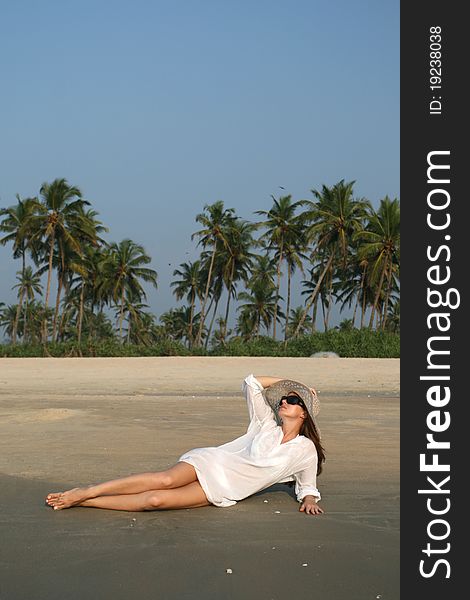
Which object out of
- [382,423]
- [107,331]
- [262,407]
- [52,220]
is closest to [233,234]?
[52,220]

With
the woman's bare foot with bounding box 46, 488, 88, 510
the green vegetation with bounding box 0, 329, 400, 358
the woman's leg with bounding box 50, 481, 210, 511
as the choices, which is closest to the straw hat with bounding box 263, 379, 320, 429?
the woman's leg with bounding box 50, 481, 210, 511

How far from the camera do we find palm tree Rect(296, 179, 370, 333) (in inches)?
2218

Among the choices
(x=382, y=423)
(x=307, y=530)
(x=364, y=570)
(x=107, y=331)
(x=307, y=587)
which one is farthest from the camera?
(x=107, y=331)

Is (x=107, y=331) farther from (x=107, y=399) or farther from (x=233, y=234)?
(x=107, y=399)

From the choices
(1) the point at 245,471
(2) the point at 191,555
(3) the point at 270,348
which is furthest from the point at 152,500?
(3) the point at 270,348

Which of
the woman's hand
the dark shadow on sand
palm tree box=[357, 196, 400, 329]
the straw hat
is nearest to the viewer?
the dark shadow on sand

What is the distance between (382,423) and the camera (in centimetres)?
1138

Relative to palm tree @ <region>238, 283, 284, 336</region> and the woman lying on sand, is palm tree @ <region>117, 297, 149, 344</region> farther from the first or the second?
the woman lying on sand

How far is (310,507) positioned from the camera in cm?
580

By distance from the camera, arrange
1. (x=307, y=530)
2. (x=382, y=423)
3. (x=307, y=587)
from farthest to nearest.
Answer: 1. (x=382, y=423)
2. (x=307, y=530)
3. (x=307, y=587)

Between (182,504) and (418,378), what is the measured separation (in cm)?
197

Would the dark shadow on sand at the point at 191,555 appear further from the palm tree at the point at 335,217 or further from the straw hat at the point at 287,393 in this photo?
the palm tree at the point at 335,217

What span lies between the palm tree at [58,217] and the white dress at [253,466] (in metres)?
50.0

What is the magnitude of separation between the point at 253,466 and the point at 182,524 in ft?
2.36
